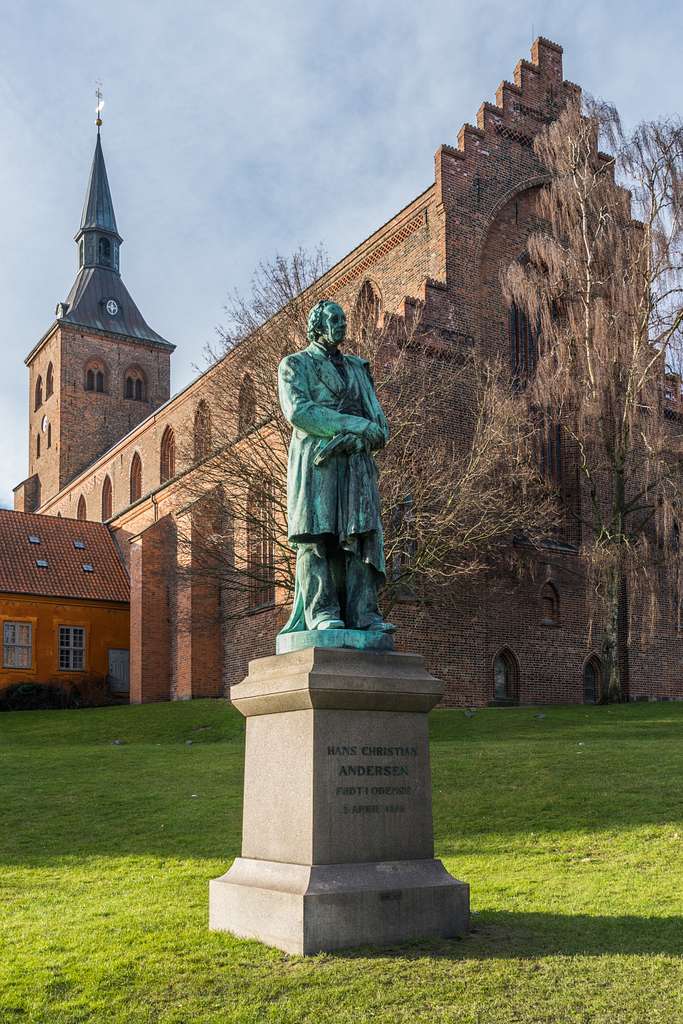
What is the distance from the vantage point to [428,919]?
6.70 m

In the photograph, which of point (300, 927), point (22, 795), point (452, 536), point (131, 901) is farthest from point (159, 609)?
point (300, 927)

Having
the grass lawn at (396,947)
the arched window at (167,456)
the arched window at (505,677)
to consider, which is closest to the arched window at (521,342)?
the arched window at (505,677)

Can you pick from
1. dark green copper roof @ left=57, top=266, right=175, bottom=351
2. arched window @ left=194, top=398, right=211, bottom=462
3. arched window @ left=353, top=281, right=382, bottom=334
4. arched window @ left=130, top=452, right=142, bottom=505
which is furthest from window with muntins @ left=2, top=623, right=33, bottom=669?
dark green copper roof @ left=57, top=266, right=175, bottom=351

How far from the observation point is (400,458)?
22375 millimetres

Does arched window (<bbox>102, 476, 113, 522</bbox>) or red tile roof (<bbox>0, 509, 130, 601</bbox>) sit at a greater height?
arched window (<bbox>102, 476, 113, 522</bbox>)

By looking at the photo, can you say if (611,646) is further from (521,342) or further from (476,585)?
(521,342)

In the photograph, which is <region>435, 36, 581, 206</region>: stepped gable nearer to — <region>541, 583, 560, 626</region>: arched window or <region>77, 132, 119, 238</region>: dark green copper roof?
<region>541, 583, 560, 626</region>: arched window

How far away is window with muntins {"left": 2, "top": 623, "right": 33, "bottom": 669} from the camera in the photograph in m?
35.5

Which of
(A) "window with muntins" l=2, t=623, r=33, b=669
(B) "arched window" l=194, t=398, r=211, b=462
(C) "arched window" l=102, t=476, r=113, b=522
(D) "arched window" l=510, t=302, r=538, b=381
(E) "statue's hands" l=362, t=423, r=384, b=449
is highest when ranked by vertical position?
(D) "arched window" l=510, t=302, r=538, b=381

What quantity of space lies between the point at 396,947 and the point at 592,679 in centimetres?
2275

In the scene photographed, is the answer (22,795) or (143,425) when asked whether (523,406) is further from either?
(143,425)

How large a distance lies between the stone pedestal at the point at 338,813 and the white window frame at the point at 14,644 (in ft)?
99.1

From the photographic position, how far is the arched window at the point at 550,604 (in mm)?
27109

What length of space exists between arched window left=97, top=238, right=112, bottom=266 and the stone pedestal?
59811 millimetres
